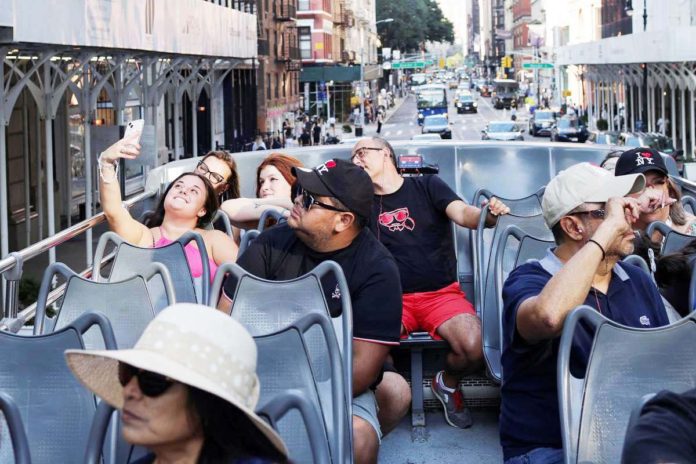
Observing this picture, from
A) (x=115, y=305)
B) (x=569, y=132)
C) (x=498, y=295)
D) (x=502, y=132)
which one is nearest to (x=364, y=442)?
(x=115, y=305)

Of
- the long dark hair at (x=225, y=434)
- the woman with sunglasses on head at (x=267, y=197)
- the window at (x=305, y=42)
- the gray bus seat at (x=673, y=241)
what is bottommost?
the long dark hair at (x=225, y=434)

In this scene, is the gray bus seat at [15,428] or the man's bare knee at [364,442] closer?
the gray bus seat at [15,428]

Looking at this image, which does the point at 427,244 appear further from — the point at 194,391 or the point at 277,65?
the point at 277,65

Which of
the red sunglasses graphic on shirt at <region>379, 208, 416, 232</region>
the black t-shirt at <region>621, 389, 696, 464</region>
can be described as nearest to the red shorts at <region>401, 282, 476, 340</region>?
the red sunglasses graphic on shirt at <region>379, 208, 416, 232</region>

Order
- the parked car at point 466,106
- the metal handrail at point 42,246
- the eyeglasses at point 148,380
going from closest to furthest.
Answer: the eyeglasses at point 148,380 < the metal handrail at point 42,246 < the parked car at point 466,106

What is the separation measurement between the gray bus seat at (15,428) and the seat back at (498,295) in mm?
2811

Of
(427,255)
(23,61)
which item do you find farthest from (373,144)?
(23,61)

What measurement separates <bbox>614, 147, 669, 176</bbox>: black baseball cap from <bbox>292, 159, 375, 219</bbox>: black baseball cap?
197 cm

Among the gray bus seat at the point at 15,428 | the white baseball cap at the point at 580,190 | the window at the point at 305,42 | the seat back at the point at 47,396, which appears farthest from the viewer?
the window at the point at 305,42

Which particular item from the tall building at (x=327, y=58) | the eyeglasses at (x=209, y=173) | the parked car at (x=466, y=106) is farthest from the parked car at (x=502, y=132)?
the parked car at (x=466, y=106)

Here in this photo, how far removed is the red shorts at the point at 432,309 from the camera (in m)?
6.40

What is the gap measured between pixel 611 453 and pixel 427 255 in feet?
9.72

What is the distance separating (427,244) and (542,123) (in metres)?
56.4

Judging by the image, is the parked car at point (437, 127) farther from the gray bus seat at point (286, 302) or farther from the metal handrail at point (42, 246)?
the gray bus seat at point (286, 302)
